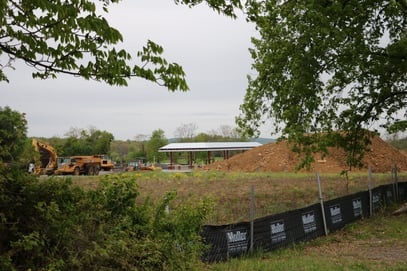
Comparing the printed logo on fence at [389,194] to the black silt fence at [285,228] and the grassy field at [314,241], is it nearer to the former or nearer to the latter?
the grassy field at [314,241]

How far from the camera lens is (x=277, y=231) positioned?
33.3 ft

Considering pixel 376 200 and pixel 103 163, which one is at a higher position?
pixel 103 163

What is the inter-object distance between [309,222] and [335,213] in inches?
79.3

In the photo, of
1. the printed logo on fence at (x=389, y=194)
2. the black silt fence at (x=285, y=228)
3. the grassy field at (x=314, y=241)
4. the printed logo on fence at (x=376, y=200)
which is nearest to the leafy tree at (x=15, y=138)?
the grassy field at (x=314, y=241)

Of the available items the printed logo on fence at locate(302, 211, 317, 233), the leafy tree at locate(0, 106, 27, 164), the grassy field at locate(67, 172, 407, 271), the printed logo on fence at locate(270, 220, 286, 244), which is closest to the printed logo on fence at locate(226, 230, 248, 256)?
the grassy field at locate(67, 172, 407, 271)

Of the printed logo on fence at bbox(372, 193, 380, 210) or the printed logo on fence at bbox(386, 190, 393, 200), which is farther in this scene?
the printed logo on fence at bbox(386, 190, 393, 200)

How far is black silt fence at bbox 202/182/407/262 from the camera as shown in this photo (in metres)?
8.31

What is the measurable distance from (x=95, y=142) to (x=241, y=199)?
223ft

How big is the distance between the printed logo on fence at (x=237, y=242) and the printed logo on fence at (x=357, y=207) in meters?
7.11

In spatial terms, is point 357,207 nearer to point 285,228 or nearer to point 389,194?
point 389,194

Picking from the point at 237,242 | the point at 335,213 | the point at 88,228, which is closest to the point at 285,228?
the point at 237,242

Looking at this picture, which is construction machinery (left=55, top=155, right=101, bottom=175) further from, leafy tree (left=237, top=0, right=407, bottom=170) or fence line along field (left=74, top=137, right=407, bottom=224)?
leafy tree (left=237, top=0, right=407, bottom=170)

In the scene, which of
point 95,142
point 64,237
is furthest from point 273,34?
point 95,142

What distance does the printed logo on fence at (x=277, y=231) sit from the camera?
999cm
